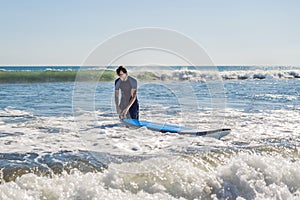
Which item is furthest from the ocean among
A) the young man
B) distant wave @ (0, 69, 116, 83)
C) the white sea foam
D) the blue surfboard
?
distant wave @ (0, 69, 116, 83)

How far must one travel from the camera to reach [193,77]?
38344mm

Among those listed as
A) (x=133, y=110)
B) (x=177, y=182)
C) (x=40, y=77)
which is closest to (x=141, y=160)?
(x=177, y=182)

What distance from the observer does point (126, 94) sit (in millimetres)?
9797

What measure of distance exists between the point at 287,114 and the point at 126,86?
6304mm

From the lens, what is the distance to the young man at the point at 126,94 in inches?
374

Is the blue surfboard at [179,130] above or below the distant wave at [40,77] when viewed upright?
above

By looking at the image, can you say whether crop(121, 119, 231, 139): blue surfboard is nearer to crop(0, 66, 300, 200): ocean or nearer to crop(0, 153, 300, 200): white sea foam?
crop(0, 66, 300, 200): ocean

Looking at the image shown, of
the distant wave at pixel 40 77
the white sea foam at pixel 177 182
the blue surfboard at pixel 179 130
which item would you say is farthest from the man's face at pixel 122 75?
the distant wave at pixel 40 77

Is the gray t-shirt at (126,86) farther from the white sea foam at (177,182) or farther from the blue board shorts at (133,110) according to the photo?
the white sea foam at (177,182)

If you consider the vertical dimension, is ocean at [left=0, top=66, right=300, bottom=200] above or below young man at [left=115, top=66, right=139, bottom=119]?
below

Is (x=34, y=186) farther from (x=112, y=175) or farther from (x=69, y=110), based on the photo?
(x=69, y=110)

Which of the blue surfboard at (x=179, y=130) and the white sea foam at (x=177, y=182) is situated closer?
the white sea foam at (x=177, y=182)

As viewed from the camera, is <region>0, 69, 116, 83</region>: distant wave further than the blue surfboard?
Yes

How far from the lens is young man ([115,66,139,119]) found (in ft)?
31.2
